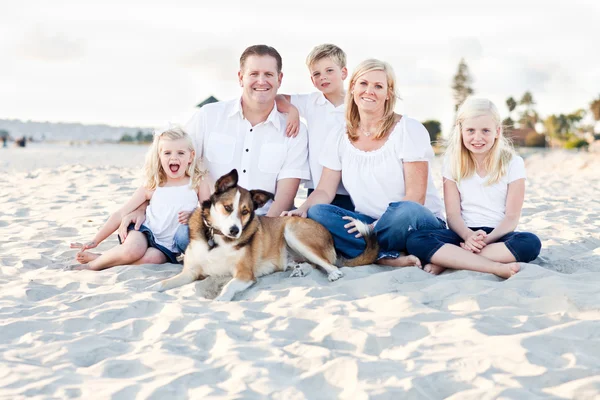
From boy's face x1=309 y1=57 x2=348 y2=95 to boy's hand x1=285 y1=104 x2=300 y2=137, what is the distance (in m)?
0.39

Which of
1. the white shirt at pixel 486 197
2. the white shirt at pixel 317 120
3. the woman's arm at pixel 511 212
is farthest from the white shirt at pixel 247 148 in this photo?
the woman's arm at pixel 511 212

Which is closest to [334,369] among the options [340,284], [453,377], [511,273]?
[453,377]

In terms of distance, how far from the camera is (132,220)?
5336mm

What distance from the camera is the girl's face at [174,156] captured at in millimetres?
5211

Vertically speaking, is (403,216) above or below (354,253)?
above

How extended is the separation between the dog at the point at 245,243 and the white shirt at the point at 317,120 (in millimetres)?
840

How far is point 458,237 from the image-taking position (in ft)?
16.2

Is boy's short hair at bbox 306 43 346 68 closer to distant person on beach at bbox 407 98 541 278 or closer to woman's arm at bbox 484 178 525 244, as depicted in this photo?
distant person on beach at bbox 407 98 541 278

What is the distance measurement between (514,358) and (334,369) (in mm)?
884

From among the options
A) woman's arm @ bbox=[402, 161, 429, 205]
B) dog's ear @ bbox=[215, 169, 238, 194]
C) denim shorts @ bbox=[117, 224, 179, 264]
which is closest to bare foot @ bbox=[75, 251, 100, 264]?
denim shorts @ bbox=[117, 224, 179, 264]

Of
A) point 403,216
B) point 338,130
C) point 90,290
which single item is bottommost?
point 90,290

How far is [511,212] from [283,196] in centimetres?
203

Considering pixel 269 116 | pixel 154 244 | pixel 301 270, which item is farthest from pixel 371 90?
pixel 154 244

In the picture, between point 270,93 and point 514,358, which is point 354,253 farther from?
point 514,358
